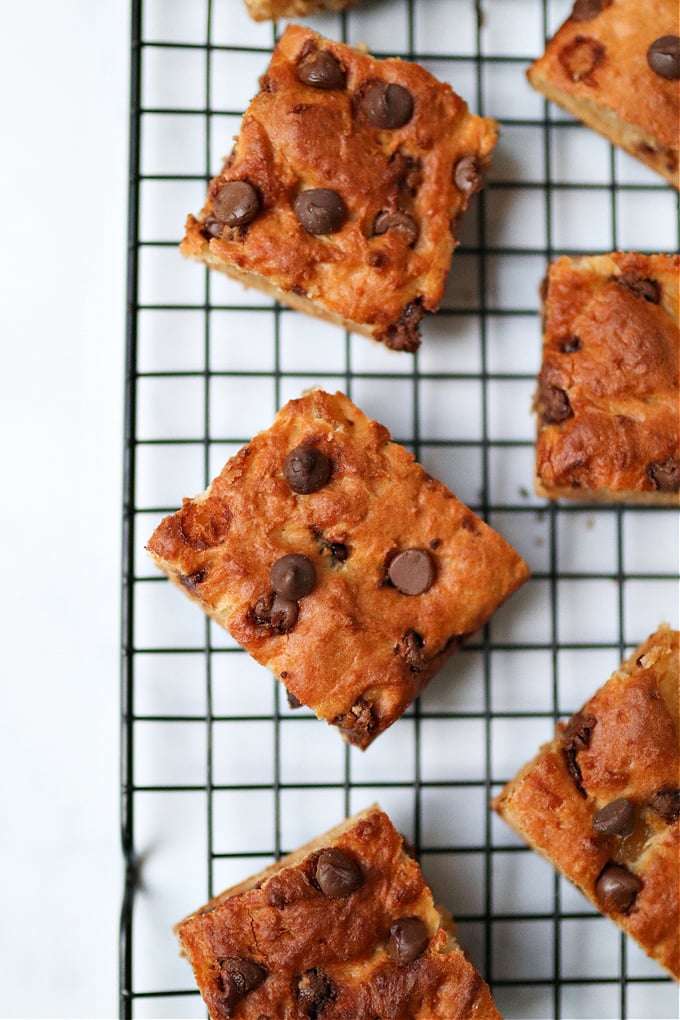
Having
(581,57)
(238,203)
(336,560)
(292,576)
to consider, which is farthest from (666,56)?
(292,576)

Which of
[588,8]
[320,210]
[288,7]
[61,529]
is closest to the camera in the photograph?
[320,210]

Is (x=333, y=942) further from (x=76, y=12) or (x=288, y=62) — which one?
(x=76, y=12)

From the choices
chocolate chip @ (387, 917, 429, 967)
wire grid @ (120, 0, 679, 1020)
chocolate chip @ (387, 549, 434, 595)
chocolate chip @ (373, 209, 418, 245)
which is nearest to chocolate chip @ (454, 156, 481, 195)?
chocolate chip @ (373, 209, 418, 245)

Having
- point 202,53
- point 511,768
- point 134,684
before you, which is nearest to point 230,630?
point 134,684

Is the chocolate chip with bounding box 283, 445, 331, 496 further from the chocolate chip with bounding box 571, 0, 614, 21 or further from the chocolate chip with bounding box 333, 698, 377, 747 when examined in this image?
the chocolate chip with bounding box 571, 0, 614, 21

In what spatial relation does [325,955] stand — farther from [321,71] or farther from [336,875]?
[321,71]
